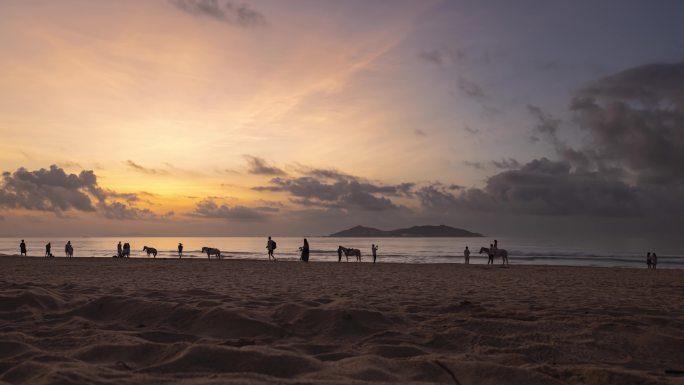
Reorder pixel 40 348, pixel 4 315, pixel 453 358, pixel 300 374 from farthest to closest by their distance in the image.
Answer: pixel 4 315 → pixel 40 348 → pixel 453 358 → pixel 300 374

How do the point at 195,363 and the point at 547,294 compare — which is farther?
the point at 547,294

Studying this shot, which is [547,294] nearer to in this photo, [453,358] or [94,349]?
[453,358]

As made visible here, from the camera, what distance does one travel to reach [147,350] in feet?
13.9

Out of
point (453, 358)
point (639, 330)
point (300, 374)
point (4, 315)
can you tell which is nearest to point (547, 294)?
→ point (639, 330)

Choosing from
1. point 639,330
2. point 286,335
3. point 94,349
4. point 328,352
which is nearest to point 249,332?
point 286,335

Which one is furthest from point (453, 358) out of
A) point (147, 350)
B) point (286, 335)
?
point (147, 350)

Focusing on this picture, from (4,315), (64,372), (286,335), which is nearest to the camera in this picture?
(64,372)

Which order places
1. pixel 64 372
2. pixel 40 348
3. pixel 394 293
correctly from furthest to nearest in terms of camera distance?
1. pixel 394 293
2. pixel 40 348
3. pixel 64 372

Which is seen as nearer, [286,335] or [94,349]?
[94,349]

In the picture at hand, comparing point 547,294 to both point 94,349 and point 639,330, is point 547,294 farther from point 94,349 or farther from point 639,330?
point 94,349

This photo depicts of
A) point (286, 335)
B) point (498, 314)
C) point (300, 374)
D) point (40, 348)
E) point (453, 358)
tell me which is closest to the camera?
point (300, 374)

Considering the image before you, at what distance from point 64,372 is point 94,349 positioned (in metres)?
1.03

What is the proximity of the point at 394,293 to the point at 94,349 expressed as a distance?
283 inches

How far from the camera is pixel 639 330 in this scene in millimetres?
5281
